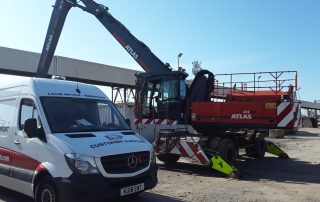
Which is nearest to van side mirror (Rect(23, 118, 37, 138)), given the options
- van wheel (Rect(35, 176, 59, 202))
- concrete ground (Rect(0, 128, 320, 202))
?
van wheel (Rect(35, 176, 59, 202))

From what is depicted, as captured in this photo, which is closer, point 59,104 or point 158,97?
point 59,104

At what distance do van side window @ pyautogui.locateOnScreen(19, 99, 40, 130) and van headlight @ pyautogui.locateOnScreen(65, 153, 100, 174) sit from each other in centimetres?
143

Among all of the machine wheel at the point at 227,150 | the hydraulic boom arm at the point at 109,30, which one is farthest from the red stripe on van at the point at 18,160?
the hydraulic boom arm at the point at 109,30

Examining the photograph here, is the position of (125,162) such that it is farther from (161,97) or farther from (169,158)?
(161,97)

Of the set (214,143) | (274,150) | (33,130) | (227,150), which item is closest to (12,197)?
(33,130)

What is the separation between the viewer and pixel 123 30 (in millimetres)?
18672

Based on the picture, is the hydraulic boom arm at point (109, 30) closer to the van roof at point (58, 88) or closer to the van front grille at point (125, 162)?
the van roof at point (58, 88)

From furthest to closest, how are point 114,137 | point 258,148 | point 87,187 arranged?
point 258,148 < point 114,137 < point 87,187

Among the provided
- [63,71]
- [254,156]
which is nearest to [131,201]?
[254,156]

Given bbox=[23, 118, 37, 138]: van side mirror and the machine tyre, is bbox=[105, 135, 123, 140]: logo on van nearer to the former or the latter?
bbox=[23, 118, 37, 138]: van side mirror

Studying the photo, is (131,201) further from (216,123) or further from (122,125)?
(216,123)

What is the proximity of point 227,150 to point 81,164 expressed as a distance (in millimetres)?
7611

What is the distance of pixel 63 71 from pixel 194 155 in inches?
1028

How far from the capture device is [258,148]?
53.7 feet
